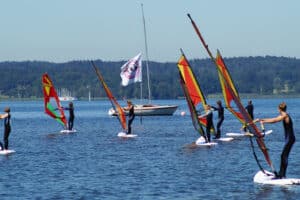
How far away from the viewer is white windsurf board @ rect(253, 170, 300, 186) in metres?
22.9

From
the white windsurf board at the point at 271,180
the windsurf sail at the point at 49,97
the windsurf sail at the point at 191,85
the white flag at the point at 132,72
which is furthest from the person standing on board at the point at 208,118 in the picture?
the white flag at the point at 132,72

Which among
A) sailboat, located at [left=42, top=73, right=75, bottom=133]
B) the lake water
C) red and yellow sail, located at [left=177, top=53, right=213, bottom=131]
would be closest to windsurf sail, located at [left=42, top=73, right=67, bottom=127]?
sailboat, located at [left=42, top=73, right=75, bottom=133]

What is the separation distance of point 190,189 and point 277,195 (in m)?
2.45

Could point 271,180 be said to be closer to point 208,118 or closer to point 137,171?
point 137,171

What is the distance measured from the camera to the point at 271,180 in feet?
76.8

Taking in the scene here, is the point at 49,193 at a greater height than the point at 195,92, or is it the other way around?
the point at 195,92

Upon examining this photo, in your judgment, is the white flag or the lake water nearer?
the lake water

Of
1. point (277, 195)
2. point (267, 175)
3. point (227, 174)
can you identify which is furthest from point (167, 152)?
point (277, 195)

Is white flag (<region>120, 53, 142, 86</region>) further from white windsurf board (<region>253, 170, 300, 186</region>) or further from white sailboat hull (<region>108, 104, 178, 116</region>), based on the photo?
white windsurf board (<region>253, 170, 300, 186</region>)

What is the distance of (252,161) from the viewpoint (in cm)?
2964

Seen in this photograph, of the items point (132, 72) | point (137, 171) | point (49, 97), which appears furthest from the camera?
point (132, 72)

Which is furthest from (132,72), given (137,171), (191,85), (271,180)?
(271,180)

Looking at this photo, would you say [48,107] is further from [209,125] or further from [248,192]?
[248,192]

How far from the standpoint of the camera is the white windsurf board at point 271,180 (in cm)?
2294
